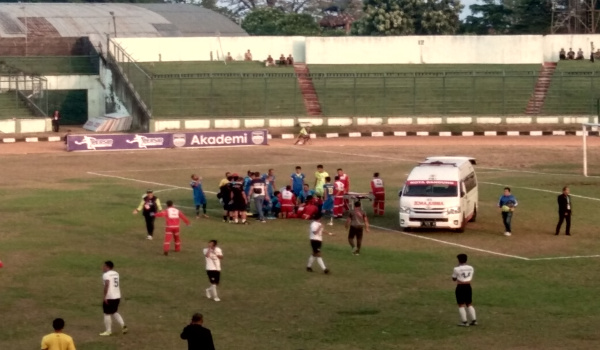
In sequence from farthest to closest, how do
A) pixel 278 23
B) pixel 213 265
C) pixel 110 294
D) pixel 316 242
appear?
pixel 278 23 < pixel 316 242 < pixel 213 265 < pixel 110 294

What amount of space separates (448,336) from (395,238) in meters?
13.1

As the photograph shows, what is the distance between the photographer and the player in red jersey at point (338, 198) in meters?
40.4

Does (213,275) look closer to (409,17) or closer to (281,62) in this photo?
(281,62)

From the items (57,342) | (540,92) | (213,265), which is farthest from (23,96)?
(57,342)

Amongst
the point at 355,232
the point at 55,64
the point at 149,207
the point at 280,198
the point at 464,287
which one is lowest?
the point at 464,287

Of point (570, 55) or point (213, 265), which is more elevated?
point (570, 55)

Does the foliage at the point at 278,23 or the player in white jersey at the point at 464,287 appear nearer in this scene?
→ the player in white jersey at the point at 464,287

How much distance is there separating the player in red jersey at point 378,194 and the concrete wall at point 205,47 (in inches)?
1889

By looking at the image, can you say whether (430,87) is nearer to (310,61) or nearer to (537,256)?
(310,61)

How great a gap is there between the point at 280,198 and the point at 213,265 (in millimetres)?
13585

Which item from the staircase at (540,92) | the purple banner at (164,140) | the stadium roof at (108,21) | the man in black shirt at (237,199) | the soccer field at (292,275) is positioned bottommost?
the soccer field at (292,275)

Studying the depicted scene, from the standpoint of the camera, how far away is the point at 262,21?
128 meters

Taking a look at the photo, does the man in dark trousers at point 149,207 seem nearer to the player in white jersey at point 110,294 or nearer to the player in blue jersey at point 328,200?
the player in blue jersey at point 328,200

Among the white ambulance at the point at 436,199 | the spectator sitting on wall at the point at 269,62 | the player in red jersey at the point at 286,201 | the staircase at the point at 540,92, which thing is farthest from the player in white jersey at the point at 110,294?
the spectator sitting on wall at the point at 269,62
